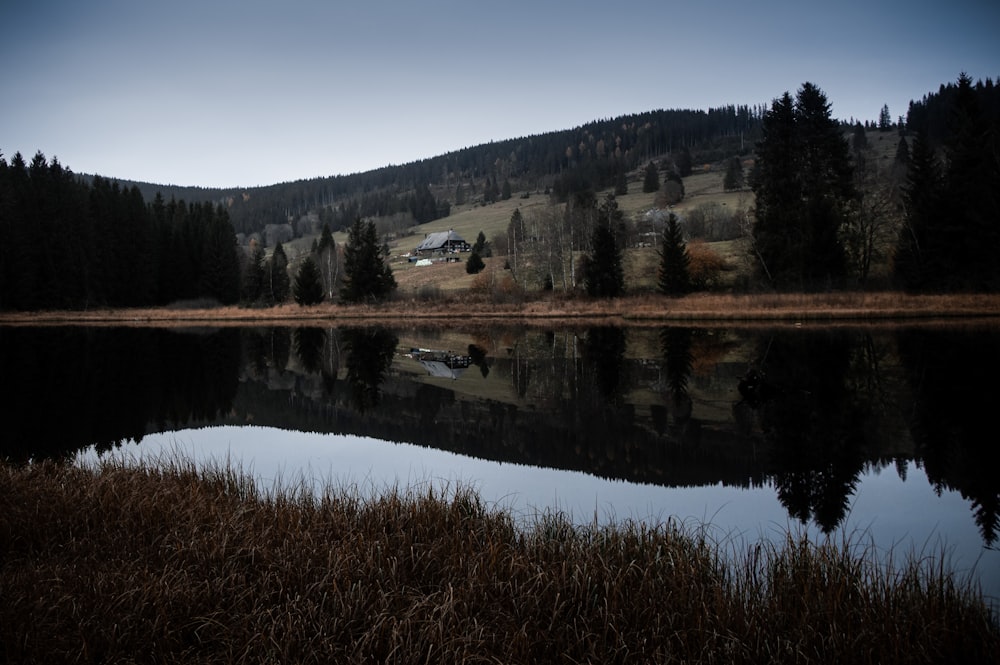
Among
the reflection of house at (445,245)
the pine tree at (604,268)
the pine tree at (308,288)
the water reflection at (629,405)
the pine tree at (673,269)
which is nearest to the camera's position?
the water reflection at (629,405)

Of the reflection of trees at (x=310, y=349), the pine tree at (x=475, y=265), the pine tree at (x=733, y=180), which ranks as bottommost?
the reflection of trees at (x=310, y=349)

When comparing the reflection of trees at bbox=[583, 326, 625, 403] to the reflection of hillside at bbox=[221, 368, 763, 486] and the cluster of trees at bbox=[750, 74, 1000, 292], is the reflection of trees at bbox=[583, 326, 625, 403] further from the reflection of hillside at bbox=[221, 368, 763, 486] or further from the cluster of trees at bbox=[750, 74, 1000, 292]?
the cluster of trees at bbox=[750, 74, 1000, 292]

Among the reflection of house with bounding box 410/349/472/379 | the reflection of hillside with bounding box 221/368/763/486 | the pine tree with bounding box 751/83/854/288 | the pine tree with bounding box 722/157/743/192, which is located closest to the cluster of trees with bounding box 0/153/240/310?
the reflection of house with bounding box 410/349/472/379

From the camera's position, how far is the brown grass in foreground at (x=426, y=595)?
158 inches

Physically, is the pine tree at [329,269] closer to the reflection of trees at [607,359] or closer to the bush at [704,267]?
the bush at [704,267]

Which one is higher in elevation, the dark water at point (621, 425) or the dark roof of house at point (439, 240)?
the dark roof of house at point (439, 240)

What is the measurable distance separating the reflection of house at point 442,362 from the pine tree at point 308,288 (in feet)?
121

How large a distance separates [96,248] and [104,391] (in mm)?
65100

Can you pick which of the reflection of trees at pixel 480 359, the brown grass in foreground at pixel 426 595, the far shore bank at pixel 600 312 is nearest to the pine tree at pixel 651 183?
the far shore bank at pixel 600 312

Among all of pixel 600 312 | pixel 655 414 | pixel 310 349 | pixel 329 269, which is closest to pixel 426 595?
pixel 655 414

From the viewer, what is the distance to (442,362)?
27578 mm

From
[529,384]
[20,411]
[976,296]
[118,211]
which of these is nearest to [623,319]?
[976,296]

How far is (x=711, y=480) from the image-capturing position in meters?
9.42

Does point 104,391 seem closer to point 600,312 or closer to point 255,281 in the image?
point 600,312
